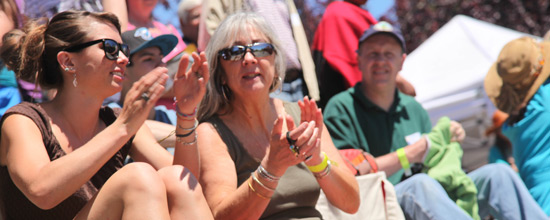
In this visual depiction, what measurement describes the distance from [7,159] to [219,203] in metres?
0.92

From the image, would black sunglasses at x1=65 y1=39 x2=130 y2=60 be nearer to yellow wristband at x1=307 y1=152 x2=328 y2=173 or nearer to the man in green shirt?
yellow wristband at x1=307 y1=152 x2=328 y2=173

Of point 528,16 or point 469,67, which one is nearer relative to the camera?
point 469,67

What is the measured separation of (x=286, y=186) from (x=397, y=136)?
158cm

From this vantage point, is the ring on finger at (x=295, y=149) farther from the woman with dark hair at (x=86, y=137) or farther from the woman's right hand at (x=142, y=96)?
the woman's right hand at (x=142, y=96)

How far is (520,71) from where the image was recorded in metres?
4.83

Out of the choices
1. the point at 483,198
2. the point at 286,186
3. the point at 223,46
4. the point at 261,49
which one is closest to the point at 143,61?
the point at 223,46

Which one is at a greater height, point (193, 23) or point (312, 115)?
point (312, 115)

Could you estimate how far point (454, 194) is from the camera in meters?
4.30

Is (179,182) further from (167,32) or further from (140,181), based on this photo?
(167,32)

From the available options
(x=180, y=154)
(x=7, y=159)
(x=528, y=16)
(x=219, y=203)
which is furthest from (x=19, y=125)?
(x=528, y=16)

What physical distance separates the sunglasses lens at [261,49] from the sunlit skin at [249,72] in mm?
19

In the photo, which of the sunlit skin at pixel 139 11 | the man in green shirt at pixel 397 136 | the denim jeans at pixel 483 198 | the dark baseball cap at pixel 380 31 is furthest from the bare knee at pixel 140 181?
the dark baseball cap at pixel 380 31

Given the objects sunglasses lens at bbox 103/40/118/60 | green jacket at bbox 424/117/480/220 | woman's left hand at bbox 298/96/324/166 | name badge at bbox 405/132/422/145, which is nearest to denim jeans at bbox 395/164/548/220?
green jacket at bbox 424/117/480/220

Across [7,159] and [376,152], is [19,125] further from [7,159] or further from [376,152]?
[376,152]
